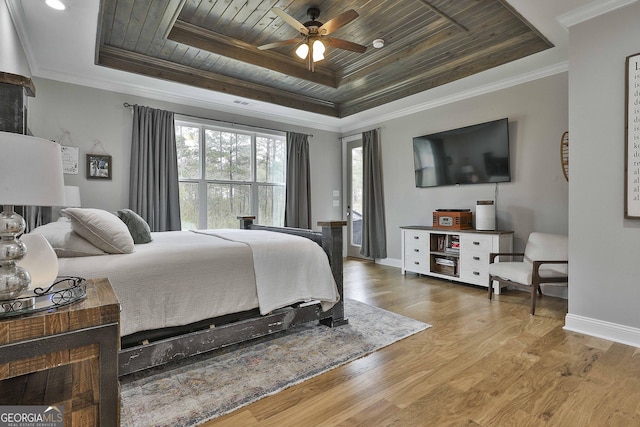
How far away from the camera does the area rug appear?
1.63m

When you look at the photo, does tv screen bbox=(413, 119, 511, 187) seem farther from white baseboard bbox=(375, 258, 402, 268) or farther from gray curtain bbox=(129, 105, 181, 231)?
gray curtain bbox=(129, 105, 181, 231)

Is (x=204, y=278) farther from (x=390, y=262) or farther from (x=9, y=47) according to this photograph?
(x=390, y=262)

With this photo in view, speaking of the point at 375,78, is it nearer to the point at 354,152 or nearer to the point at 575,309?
the point at 354,152

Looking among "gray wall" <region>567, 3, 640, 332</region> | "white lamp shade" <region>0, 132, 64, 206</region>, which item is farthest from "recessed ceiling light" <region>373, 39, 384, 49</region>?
"white lamp shade" <region>0, 132, 64, 206</region>

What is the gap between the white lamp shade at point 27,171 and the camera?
87 cm

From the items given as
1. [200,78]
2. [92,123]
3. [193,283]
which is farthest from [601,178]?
[92,123]

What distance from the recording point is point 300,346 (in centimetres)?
234

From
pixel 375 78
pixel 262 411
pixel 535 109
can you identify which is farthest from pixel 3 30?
pixel 535 109

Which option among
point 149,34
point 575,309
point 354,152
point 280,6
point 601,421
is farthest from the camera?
point 354,152

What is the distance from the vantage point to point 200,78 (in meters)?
4.16

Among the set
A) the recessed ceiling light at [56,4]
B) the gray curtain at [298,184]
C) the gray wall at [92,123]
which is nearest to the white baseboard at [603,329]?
the gray curtain at [298,184]

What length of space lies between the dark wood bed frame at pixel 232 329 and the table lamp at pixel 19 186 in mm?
Result: 981

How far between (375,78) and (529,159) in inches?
87.2

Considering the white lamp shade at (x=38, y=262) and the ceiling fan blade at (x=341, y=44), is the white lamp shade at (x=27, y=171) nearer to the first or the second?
the white lamp shade at (x=38, y=262)
